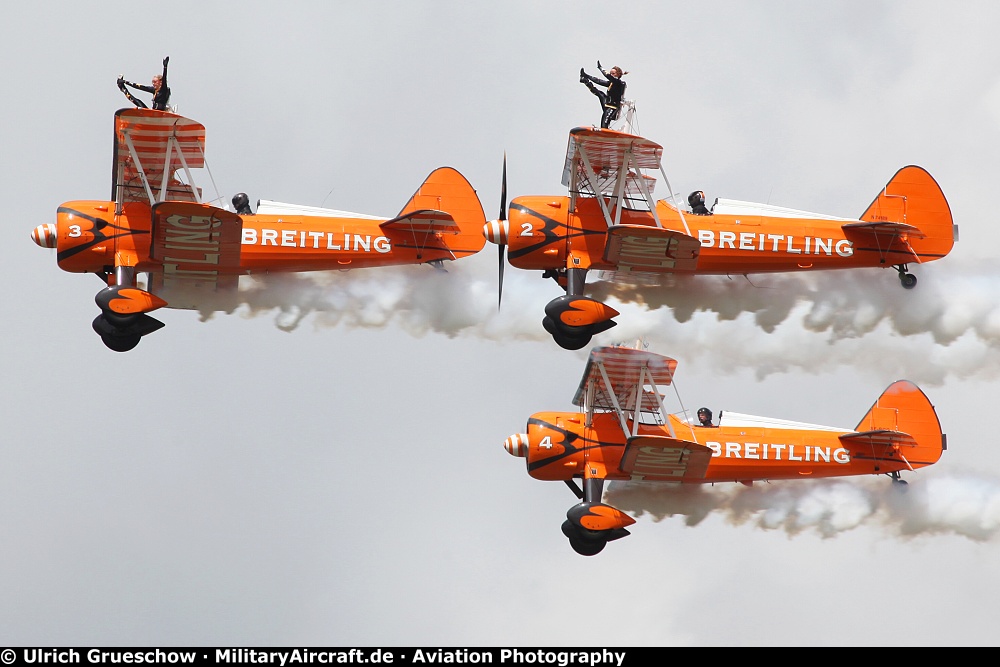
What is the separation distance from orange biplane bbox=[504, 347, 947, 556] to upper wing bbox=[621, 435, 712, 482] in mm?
16

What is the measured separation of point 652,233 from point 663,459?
3787 mm

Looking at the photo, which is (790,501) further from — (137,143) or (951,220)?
(137,143)

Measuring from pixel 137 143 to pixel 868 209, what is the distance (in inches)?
476

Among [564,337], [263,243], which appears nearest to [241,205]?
[263,243]

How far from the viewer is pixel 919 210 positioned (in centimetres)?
4388

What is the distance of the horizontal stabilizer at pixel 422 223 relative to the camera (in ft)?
140

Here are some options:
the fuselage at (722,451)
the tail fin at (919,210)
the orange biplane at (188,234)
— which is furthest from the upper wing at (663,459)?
the tail fin at (919,210)

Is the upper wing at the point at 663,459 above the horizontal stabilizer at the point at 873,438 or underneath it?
underneath

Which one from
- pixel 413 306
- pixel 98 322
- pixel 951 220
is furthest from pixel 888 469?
pixel 98 322

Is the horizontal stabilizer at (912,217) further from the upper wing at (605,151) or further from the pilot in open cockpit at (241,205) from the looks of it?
the pilot in open cockpit at (241,205)

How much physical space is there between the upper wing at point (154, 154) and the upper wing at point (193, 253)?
27.8 inches

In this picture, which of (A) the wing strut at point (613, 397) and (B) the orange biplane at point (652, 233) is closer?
(B) the orange biplane at point (652, 233)

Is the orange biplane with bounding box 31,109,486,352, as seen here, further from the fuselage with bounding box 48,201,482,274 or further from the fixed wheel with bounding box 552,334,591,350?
the fixed wheel with bounding box 552,334,591,350
